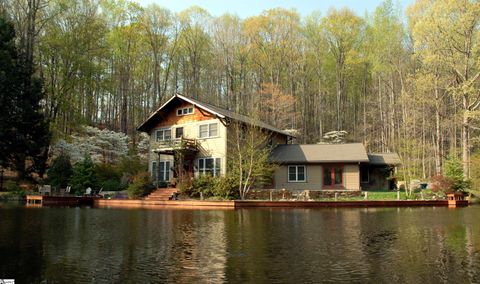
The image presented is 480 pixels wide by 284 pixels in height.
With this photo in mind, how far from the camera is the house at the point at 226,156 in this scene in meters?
28.7

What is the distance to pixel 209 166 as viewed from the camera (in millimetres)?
29516

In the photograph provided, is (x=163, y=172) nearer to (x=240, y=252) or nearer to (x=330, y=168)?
(x=330, y=168)

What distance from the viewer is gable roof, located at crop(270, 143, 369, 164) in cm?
2867

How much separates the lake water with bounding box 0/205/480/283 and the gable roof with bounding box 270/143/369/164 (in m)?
15.1

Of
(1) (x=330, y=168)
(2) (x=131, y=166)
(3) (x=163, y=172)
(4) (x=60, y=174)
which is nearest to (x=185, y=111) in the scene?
(3) (x=163, y=172)

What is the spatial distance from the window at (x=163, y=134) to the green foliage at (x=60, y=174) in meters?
7.47

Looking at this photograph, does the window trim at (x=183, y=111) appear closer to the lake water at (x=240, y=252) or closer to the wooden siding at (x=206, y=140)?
the wooden siding at (x=206, y=140)

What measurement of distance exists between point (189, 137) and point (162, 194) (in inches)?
220

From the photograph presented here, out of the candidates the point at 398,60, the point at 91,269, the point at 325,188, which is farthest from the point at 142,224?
the point at 398,60

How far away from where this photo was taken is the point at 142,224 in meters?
13.8

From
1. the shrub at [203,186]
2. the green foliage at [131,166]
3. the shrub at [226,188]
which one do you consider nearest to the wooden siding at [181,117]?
the green foliage at [131,166]

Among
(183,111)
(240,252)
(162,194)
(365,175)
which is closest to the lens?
(240,252)

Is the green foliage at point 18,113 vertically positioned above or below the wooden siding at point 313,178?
above

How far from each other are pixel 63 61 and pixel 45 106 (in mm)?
4770
